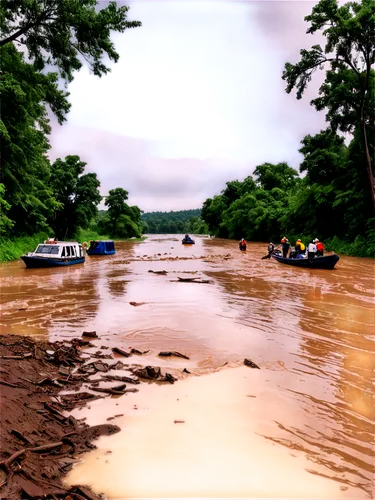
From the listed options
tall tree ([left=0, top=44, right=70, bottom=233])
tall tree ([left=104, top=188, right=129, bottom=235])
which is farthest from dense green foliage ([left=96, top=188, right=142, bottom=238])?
tall tree ([left=0, top=44, right=70, bottom=233])

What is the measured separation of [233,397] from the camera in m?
5.47

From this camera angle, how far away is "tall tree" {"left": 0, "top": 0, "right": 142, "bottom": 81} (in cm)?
1488

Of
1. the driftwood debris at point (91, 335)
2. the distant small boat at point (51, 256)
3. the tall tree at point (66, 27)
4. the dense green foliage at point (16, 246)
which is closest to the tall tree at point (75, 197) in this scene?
the dense green foliage at point (16, 246)

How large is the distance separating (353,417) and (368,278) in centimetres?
1651

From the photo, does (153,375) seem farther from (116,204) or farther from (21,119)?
(116,204)

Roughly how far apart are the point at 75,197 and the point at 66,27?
34709 millimetres

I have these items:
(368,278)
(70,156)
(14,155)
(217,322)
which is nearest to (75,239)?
(70,156)

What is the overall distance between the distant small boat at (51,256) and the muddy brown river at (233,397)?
9677 mm

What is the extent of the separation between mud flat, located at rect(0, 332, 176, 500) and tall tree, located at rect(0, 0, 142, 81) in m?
13.4

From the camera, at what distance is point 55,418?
4379mm

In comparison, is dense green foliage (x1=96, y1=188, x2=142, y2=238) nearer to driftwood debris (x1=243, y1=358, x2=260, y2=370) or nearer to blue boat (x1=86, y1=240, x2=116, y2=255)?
blue boat (x1=86, y1=240, x2=116, y2=255)

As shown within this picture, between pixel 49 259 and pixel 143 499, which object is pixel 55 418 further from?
pixel 49 259

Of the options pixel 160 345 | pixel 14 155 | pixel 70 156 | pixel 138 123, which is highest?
pixel 70 156

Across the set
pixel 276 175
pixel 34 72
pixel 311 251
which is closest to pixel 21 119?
pixel 34 72
